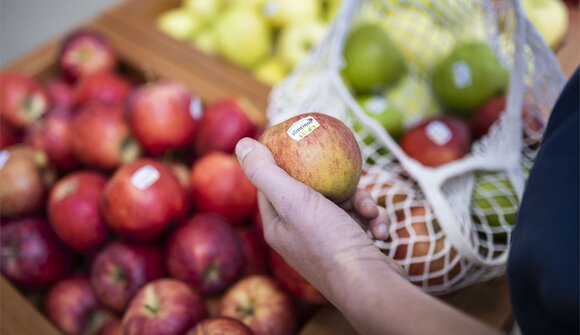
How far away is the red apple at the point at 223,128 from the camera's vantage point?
3.36 feet

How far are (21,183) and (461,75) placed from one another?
3.12 ft

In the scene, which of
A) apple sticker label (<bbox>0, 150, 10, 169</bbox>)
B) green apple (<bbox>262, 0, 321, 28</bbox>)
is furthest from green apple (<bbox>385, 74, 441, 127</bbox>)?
apple sticker label (<bbox>0, 150, 10, 169</bbox>)

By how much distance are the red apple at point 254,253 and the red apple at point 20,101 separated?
2.08 ft

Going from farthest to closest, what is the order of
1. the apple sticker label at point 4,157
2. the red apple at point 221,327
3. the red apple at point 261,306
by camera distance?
the apple sticker label at point 4,157
the red apple at point 261,306
the red apple at point 221,327

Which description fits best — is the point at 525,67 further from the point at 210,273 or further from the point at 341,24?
the point at 210,273

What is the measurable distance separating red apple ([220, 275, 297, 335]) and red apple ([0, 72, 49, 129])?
702mm

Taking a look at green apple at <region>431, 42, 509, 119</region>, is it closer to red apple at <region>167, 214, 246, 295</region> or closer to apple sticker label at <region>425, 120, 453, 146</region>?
apple sticker label at <region>425, 120, 453, 146</region>

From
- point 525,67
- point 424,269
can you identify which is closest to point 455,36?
point 525,67

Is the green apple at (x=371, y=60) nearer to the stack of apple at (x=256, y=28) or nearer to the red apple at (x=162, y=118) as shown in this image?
the stack of apple at (x=256, y=28)

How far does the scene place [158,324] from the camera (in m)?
0.77

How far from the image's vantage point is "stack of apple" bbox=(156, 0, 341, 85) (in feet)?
4.46

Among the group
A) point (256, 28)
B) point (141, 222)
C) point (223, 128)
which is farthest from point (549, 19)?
point (141, 222)

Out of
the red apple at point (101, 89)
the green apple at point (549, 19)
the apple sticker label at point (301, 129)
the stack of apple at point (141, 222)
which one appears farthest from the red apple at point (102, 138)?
the green apple at point (549, 19)

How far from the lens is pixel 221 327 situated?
709 millimetres
